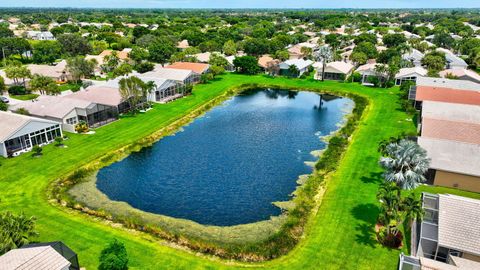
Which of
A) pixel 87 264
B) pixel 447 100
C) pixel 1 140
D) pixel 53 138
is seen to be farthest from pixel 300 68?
pixel 87 264

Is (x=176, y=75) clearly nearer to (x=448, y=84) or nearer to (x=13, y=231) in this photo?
(x=448, y=84)

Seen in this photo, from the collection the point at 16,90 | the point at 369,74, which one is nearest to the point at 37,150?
the point at 16,90

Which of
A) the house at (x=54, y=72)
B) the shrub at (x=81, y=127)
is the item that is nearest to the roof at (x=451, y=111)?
the shrub at (x=81, y=127)

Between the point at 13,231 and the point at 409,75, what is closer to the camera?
the point at 13,231

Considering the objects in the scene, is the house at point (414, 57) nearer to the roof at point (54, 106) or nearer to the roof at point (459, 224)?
the roof at point (459, 224)

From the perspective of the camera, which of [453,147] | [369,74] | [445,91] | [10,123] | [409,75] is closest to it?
[453,147]

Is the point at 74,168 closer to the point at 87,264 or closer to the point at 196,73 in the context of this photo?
the point at 87,264
